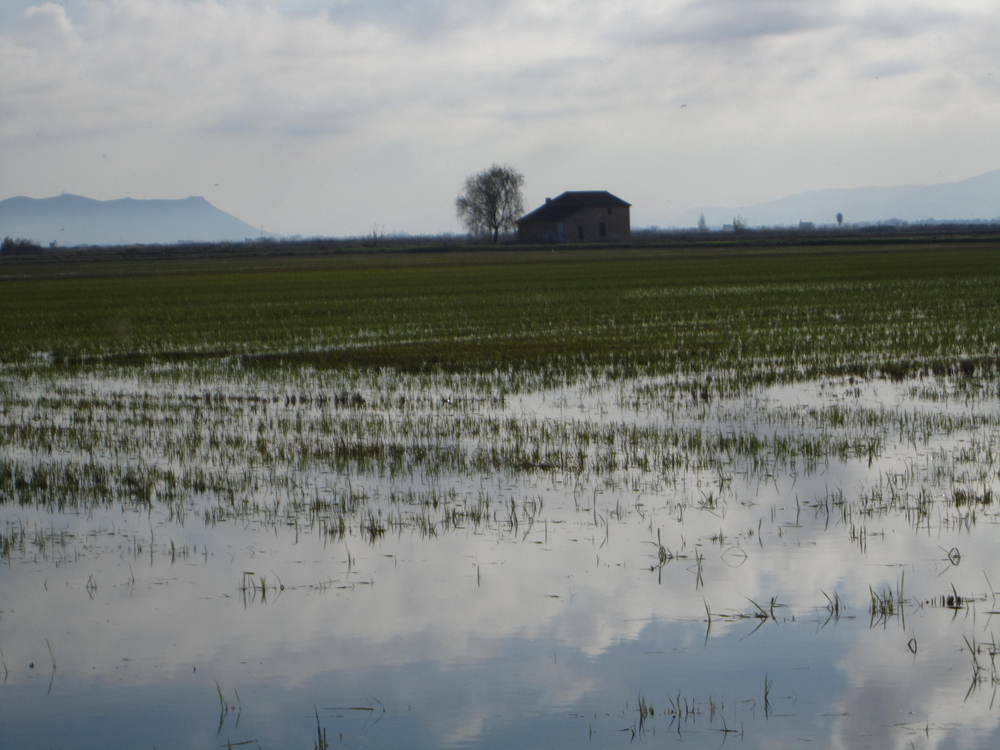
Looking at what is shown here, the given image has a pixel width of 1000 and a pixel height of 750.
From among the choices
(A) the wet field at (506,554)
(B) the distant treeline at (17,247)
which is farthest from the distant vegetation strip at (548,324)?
(B) the distant treeline at (17,247)

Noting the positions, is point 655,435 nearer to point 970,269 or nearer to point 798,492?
point 798,492

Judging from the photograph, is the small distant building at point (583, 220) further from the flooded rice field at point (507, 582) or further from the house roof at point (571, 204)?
the flooded rice field at point (507, 582)

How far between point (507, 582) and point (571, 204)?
125243 millimetres

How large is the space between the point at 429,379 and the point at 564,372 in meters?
2.15

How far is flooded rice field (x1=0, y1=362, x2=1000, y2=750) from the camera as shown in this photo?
5.29 meters

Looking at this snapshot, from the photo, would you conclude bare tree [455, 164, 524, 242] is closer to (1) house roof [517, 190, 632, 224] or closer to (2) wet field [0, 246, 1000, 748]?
(1) house roof [517, 190, 632, 224]

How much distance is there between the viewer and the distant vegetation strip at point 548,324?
20.2 meters

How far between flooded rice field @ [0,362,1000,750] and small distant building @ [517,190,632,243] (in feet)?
379

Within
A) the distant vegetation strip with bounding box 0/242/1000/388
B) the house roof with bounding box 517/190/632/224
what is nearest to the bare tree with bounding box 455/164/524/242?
the house roof with bounding box 517/190/632/224

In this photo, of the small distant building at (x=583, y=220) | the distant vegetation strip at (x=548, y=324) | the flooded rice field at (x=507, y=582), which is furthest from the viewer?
the small distant building at (x=583, y=220)

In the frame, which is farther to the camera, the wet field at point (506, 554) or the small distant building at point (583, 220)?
the small distant building at point (583, 220)

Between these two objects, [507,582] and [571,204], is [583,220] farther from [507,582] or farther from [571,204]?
[507,582]

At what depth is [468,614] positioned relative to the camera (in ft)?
22.1

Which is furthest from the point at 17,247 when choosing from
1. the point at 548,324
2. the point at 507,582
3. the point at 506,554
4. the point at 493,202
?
the point at 507,582
